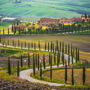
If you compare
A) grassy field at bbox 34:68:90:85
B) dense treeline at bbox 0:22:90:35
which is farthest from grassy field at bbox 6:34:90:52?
grassy field at bbox 34:68:90:85

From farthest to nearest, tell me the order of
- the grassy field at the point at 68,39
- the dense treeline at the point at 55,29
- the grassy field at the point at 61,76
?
the dense treeline at the point at 55,29 → the grassy field at the point at 68,39 → the grassy field at the point at 61,76

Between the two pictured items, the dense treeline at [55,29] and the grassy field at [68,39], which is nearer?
the grassy field at [68,39]

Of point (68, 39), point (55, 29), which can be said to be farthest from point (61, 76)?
point (55, 29)

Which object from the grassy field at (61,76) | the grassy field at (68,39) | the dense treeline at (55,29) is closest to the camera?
the grassy field at (61,76)

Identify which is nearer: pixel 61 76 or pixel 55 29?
pixel 61 76

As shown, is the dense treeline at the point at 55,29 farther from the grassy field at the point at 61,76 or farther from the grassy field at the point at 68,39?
the grassy field at the point at 61,76

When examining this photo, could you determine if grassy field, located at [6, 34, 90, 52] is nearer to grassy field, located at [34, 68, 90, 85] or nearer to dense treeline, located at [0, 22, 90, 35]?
dense treeline, located at [0, 22, 90, 35]

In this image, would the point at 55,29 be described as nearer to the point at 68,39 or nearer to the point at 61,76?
the point at 68,39

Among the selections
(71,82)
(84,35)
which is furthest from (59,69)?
(84,35)

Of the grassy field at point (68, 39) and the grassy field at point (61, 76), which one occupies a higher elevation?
the grassy field at point (61, 76)

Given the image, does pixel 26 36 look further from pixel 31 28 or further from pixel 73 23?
pixel 73 23

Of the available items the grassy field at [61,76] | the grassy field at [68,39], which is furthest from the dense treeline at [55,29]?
the grassy field at [61,76]

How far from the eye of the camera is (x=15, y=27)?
136750mm

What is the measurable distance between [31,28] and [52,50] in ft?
127
